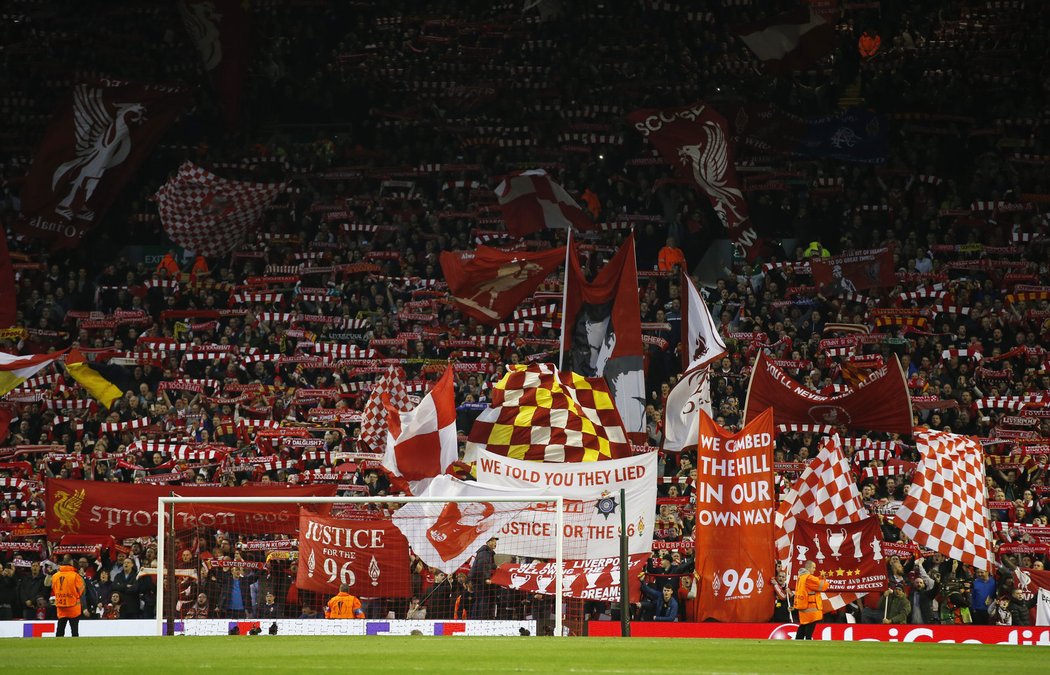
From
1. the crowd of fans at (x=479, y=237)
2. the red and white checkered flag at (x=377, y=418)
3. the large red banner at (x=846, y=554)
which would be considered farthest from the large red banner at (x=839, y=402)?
the red and white checkered flag at (x=377, y=418)

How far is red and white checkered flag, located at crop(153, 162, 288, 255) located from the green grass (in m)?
17.9

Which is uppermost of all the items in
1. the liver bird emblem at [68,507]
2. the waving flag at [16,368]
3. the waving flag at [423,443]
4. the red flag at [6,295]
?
the red flag at [6,295]

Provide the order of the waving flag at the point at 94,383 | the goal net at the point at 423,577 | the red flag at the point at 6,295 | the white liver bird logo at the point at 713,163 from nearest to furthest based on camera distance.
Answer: the goal net at the point at 423,577, the waving flag at the point at 94,383, the red flag at the point at 6,295, the white liver bird logo at the point at 713,163

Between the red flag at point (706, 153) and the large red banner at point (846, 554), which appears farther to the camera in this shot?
the red flag at point (706, 153)

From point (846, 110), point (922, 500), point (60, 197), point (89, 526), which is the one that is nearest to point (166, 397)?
point (89, 526)

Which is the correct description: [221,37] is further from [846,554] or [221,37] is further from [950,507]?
[950,507]

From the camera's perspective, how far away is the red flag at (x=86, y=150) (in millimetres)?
31641

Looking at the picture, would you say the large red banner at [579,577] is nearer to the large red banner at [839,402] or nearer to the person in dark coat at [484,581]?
the person in dark coat at [484,581]

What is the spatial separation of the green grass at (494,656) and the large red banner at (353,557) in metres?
3.35

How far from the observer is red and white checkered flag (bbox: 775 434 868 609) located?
61.2 feet

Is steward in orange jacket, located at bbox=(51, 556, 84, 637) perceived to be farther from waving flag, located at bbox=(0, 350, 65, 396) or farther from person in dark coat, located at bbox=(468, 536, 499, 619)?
waving flag, located at bbox=(0, 350, 65, 396)

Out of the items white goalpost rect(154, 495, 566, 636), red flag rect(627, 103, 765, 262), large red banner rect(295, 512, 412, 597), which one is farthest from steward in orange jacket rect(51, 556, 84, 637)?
red flag rect(627, 103, 765, 262)

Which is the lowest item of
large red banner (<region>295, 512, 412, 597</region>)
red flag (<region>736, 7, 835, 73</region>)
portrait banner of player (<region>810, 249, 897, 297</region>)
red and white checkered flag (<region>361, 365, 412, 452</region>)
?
large red banner (<region>295, 512, 412, 597</region>)

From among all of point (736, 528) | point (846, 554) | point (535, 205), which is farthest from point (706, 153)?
point (736, 528)
